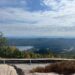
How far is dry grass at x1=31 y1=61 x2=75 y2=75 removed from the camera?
6.57m

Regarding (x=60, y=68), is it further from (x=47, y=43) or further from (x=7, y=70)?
(x=7, y=70)

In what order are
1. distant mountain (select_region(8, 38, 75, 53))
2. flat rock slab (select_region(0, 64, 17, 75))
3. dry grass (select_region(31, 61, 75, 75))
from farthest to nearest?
distant mountain (select_region(8, 38, 75, 53)), dry grass (select_region(31, 61, 75, 75)), flat rock slab (select_region(0, 64, 17, 75))

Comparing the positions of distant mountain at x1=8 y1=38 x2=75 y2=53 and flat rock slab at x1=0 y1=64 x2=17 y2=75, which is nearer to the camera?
flat rock slab at x1=0 y1=64 x2=17 y2=75

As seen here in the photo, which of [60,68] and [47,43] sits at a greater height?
[47,43]

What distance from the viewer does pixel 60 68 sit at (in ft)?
21.6

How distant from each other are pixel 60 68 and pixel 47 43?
2.26 feet

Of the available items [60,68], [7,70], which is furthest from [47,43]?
[7,70]

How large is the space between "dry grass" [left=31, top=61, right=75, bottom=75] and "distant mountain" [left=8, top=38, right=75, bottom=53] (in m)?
0.43

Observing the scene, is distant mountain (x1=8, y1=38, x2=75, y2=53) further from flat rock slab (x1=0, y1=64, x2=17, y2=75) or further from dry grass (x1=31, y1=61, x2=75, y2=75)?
flat rock slab (x1=0, y1=64, x2=17, y2=75)

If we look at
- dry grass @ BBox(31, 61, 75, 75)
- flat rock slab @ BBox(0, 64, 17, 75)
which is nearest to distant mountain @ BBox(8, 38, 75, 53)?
dry grass @ BBox(31, 61, 75, 75)

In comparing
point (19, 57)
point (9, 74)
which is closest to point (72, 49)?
point (19, 57)

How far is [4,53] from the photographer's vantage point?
705 centimetres

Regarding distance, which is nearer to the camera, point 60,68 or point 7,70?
point 7,70

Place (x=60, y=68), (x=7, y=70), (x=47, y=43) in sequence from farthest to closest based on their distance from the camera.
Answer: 1. (x=47, y=43)
2. (x=60, y=68)
3. (x=7, y=70)
